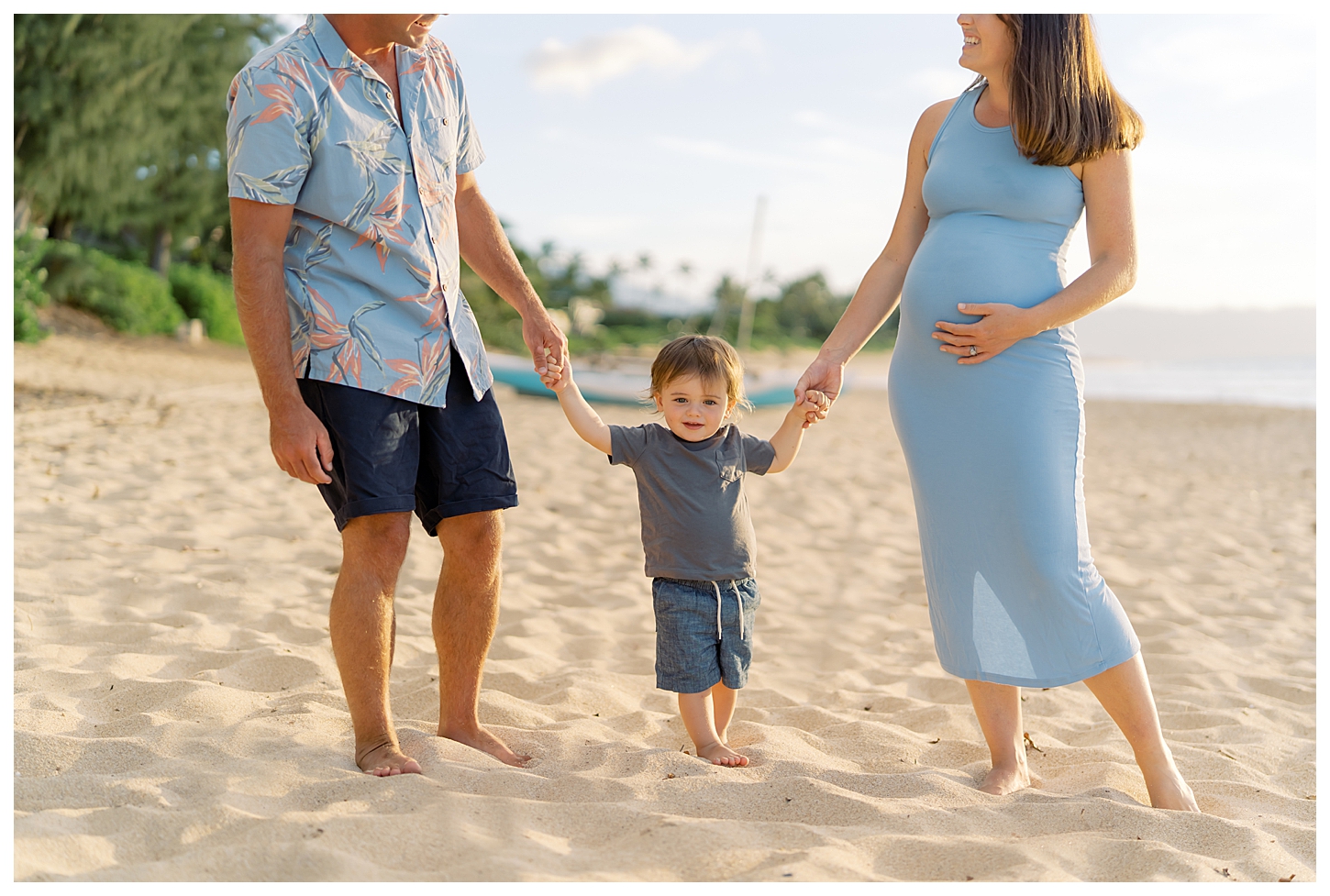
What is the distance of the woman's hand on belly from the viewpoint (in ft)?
7.72

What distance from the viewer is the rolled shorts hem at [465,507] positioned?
255 centimetres

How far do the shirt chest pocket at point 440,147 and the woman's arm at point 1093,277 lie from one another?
1325mm

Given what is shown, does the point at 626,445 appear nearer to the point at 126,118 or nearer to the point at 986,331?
the point at 986,331

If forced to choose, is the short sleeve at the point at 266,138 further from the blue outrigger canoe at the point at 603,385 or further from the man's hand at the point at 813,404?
the blue outrigger canoe at the point at 603,385

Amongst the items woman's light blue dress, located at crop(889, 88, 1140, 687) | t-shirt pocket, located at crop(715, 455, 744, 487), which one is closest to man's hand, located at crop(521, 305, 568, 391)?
t-shirt pocket, located at crop(715, 455, 744, 487)

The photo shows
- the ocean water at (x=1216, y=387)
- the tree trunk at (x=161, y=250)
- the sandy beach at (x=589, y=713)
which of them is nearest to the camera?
the sandy beach at (x=589, y=713)

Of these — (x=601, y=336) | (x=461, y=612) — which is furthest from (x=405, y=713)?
(x=601, y=336)

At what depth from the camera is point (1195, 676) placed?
3.62 meters

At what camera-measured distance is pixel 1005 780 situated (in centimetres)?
251

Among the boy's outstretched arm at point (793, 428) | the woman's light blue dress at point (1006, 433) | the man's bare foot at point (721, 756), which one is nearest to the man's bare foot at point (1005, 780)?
the woman's light blue dress at point (1006, 433)

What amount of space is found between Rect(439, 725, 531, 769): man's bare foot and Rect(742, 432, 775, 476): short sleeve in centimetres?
98

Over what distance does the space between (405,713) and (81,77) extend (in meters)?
15.3

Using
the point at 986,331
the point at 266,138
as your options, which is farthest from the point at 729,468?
the point at 266,138

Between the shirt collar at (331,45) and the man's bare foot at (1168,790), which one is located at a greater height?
the shirt collar at (331,45)
